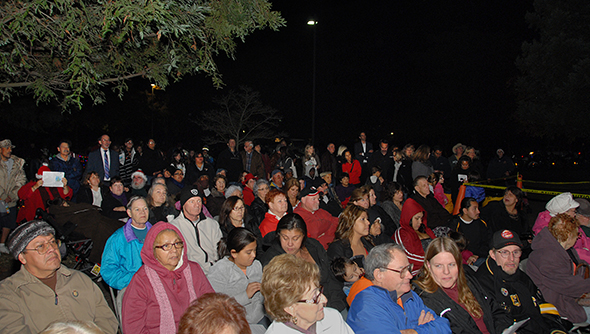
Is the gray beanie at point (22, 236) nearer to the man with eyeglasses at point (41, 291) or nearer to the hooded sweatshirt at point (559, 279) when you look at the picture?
the man with eyeglasses at point (41, 291)

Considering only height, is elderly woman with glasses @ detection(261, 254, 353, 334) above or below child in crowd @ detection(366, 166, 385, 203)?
above

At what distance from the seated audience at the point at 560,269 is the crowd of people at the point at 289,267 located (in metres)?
0.01

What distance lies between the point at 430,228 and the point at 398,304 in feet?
12.6

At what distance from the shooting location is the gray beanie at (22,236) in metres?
2.93

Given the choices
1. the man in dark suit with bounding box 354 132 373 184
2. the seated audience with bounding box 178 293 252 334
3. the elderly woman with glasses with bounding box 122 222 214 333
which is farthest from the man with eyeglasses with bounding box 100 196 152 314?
the man in dark suit with bounding box 354 132 373 184

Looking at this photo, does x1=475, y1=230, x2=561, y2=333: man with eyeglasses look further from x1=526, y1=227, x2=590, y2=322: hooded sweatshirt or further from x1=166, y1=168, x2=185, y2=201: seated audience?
x1=166, y1=168, x2=185, y2=201: seated audience

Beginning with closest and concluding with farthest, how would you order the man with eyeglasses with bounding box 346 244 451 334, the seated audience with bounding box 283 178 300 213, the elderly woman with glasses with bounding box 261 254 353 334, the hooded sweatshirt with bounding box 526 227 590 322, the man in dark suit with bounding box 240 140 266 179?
1. the elderly woman with glasses with bounding box 261 254 353 334
2. the man with eyeglasses with bounding box 346 244 451 334
3. the hooded sweatshirt with bounding box 526 227 590 322
4. the seated audience with bounding box 283 178 300 213
5. the man in dark suit with bounding box 240 140 266 179

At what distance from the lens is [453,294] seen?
3.58m

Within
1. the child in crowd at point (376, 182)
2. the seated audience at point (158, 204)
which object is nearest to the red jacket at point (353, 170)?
the child in crowd at point (376, 182)

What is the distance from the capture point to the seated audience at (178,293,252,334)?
2080 mm

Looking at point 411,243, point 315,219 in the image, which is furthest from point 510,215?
point 315,219

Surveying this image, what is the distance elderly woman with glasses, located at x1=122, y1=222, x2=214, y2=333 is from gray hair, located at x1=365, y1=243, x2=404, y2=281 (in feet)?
4.95

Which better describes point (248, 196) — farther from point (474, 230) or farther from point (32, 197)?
point (474, 230)

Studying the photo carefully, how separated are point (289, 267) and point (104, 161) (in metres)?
7.38
